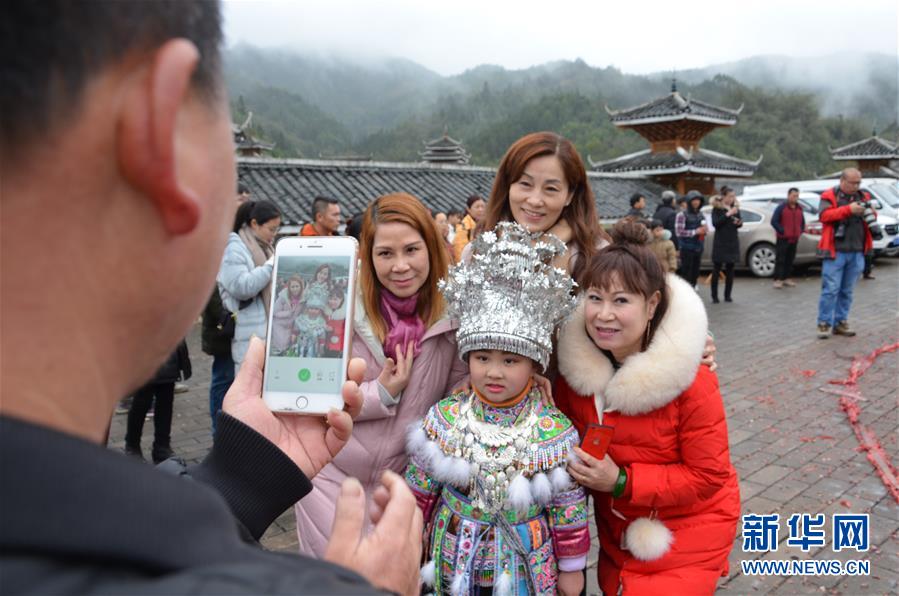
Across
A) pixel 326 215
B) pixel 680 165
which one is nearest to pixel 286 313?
pixel 326 215

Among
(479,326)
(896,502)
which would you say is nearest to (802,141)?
(896,502)

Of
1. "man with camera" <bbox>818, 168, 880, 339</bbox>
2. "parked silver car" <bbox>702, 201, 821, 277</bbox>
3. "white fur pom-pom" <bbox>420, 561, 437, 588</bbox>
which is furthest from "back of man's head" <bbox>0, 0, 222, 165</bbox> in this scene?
"parked silver car" <bbox>702, 201, 821, 277</bbox>

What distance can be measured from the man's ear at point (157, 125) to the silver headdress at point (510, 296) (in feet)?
5.34

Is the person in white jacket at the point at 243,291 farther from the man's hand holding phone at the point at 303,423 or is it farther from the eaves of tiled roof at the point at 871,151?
the eaves of tiled roof at the point at 871,151

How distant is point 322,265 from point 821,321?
28.3 ft

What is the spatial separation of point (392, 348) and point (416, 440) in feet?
1.25

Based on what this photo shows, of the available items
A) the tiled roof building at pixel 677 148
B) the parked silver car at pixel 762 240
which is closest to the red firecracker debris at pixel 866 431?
the parked silver car at pixel 762 240

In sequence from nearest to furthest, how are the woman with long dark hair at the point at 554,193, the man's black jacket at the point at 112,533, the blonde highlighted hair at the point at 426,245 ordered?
1. the man's black jacket at the point at 112,533
2. the blonde highlighted hair at the point at 426,245
3. the woman with long dark hair at the point at 554,193

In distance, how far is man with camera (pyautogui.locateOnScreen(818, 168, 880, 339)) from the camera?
7.96m

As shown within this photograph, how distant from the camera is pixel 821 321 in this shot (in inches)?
338

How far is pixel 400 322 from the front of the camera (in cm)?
250

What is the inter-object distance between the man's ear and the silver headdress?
1.63 meters

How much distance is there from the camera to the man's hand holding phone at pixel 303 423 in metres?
1.55

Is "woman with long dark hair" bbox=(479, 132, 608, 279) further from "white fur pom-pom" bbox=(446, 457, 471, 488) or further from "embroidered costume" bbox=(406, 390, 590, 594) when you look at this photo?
"white fur pom-pom" bbox=(446, 457, 471, 488)
